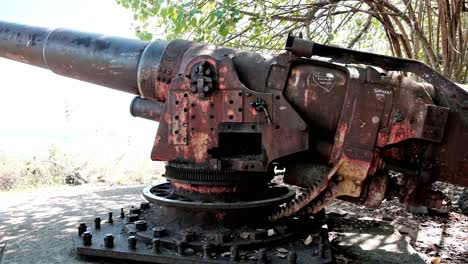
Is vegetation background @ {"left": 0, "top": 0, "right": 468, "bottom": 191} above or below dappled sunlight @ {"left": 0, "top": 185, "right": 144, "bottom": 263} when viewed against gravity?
above

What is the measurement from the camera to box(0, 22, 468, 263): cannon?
9.17ft

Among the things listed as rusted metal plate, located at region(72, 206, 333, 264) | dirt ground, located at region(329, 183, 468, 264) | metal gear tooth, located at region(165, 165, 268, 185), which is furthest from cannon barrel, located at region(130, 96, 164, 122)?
dirt ground, located at region(329, 183, 468, 264)

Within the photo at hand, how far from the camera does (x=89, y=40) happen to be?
4102mm

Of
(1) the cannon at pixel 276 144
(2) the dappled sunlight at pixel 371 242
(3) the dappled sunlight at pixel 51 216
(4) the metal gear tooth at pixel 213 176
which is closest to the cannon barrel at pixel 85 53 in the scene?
(1) the cannon at pixel 276 144

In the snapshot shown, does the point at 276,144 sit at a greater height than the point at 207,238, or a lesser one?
greater

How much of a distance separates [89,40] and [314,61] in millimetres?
2118

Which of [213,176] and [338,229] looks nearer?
[213,176]

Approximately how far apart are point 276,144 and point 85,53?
2.05m

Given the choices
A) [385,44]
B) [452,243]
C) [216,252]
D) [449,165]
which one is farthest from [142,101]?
[385,44]

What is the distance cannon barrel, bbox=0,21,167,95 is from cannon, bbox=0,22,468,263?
36 mm

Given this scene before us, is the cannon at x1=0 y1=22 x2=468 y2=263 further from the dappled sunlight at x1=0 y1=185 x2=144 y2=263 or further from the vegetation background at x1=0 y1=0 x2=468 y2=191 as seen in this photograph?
the vegetation background at x1=0 y1=0 x2=468 y2=191

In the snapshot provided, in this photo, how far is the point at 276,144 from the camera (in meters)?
3.09

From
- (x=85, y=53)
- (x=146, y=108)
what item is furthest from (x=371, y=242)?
(x=85, y=53)

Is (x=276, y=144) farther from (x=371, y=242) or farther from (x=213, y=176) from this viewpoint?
(x=371, y=242)
